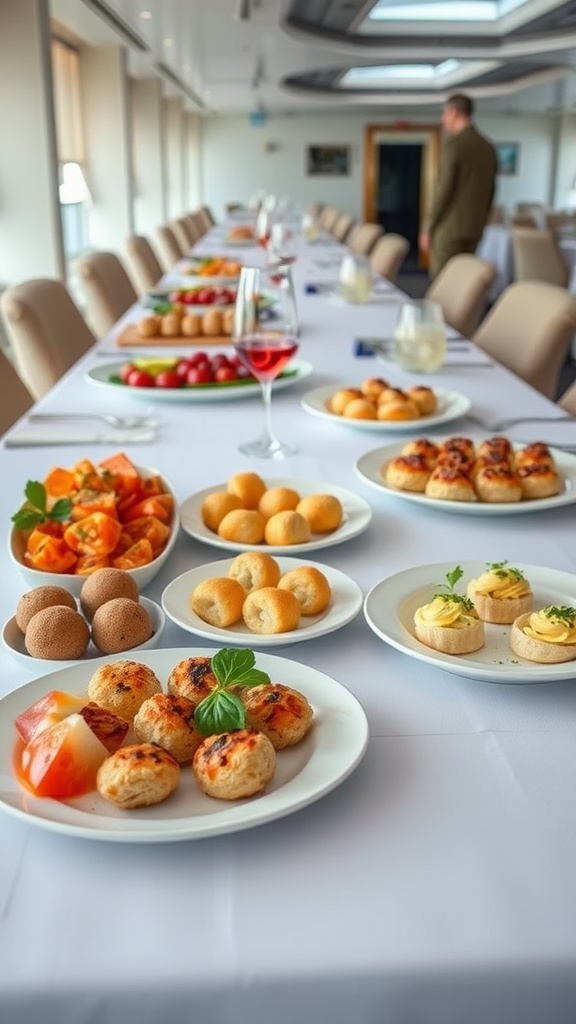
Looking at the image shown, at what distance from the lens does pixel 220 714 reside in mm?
619

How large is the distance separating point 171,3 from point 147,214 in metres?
4.56

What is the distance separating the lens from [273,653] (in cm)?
84

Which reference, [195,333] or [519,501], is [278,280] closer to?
[519,501]

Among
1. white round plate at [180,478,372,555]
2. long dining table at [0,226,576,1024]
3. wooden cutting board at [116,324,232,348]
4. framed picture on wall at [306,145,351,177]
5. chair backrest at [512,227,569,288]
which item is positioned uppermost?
framed picture on wall at [306,145,351,177]

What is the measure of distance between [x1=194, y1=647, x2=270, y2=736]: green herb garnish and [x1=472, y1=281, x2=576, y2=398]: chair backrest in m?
1.78

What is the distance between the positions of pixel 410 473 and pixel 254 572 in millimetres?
366

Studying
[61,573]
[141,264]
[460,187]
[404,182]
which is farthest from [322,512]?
[404,182]

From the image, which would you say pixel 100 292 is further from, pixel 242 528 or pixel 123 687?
pixel 123 687

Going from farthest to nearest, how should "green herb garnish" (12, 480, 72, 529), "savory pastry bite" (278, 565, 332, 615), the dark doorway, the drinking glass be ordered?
the dark doorway, the drinking glass, "green herb garnish" (12, 480, 72, 529), "savory pastry bite" (278, 565, 332, 615)

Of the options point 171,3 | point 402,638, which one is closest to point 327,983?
point 402,638

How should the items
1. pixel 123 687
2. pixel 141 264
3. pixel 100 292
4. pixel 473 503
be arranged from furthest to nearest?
pixel 141 264 → pixel 100 292 → pixel 473 503 → pixel 123 687

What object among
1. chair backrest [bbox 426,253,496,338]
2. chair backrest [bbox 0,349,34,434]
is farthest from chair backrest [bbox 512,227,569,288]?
chair backrest [bbox 0,349,34,434]

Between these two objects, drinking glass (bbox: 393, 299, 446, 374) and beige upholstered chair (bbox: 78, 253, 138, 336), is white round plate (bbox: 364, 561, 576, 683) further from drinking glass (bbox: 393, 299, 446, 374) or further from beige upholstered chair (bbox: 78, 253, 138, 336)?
beige upholstered chair (bbox: 78, 253, 138, 336)

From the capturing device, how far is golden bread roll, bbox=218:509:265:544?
3.35 ft
